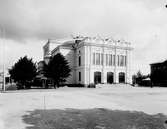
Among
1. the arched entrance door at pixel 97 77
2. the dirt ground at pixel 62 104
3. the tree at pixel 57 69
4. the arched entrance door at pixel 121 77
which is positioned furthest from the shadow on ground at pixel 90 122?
the arched entrance door at pixel 121 77

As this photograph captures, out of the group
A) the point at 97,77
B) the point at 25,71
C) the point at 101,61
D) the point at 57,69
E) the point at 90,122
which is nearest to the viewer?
the point at 90,122

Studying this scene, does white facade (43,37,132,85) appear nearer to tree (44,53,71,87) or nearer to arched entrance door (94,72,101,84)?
arched entrance door (94,72,101,84)

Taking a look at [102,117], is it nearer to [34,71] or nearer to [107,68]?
[34,71]

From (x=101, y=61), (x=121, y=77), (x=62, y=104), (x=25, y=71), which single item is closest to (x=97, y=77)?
(x=101, y=61)

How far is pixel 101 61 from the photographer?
5391cm

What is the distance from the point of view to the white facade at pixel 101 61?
52281 millimetres

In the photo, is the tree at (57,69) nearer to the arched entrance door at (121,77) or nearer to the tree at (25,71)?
the tree at (25,71)

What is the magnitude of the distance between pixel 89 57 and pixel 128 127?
44.7 meters

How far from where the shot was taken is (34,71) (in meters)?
45.0

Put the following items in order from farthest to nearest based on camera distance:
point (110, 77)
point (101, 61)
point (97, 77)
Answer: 1. point (110, 77)
2. point (101, 61)
3. point (97, 77)

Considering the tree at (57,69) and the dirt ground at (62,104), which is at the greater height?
the tree at (57,69)

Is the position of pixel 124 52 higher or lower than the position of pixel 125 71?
higher

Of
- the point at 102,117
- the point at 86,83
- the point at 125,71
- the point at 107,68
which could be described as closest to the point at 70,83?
the point at 86,83

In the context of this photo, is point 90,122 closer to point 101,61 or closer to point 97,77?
point 97,77
